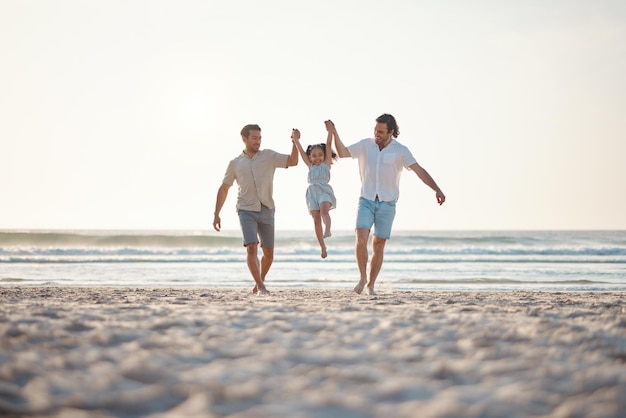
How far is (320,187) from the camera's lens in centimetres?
855

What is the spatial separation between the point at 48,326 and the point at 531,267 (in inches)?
654

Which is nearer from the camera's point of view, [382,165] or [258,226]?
[382,165]

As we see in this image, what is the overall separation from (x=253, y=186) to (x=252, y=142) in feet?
1.77

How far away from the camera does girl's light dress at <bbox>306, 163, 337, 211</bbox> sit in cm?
855

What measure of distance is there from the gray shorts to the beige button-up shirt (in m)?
0.08

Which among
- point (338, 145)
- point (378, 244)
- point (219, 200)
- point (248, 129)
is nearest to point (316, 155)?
point (248, 129)

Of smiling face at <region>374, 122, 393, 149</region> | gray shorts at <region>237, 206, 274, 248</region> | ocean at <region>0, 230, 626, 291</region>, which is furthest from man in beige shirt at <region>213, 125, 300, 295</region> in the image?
ocean at <region>0, 230, 626, 291</region>

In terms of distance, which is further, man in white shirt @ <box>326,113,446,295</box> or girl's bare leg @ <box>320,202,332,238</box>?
girl's bare leg @ <box>320,202,332,238</box>

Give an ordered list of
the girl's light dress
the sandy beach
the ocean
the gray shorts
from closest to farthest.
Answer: the sandy beach < the gray shorts < the girl's light dress < the ocean

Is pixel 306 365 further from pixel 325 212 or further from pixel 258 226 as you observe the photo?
pixel 325 212

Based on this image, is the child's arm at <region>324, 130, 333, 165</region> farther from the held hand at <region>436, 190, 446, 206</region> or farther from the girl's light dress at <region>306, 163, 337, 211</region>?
the held hand at <region>436, 190, 446, 206</region>

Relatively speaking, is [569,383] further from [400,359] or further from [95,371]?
[95,371]

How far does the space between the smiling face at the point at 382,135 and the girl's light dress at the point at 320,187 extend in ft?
5.49

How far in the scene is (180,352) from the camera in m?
2.79
